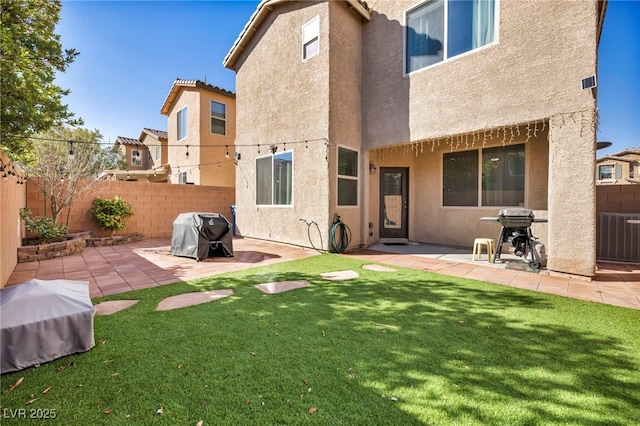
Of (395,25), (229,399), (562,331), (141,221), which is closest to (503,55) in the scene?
(395,25)

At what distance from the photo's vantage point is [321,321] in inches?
129

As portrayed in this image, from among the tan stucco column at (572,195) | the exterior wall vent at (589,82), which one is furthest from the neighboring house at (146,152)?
the exterior wall vent at (589,82)

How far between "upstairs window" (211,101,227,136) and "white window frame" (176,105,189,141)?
161cm

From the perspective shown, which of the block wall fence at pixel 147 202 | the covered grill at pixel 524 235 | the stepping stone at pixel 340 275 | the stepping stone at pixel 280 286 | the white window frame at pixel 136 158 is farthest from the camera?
the white window frame at pixel 136 158

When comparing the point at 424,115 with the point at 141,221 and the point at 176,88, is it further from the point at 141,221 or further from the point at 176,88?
the point at 176,88

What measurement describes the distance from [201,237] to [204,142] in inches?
351

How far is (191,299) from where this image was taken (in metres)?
4.01

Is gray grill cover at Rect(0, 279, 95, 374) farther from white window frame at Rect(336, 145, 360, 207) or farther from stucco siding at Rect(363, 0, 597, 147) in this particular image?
stucco siding at Rect(363, 0, 597, 147)

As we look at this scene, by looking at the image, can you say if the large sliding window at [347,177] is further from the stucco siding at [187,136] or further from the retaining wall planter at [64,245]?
the stucco siding at [187,136]

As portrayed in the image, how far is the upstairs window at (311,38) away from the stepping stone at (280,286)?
652cm

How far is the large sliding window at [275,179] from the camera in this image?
28.9 ft

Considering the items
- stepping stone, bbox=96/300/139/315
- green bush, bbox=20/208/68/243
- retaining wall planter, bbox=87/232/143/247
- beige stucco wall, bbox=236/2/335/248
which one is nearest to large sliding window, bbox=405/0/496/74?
beige stucco wall, bbox=236/2/335/248

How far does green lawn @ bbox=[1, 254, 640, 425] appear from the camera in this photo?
1858mm

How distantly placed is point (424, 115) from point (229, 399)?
279 inches
